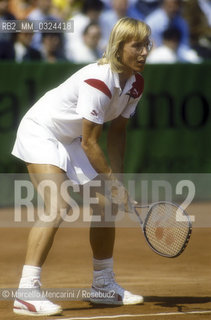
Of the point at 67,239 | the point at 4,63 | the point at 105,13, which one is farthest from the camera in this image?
the point at 105,13

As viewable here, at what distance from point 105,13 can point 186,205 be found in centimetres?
289

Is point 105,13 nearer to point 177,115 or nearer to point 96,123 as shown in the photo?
point 177,115

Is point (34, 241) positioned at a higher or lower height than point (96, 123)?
lower

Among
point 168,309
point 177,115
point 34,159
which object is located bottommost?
point 168,309

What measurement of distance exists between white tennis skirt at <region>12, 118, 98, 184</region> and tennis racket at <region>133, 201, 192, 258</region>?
412 millimetres

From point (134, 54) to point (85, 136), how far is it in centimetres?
57

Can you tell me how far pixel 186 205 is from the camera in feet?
30.9

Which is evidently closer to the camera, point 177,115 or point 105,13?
point 177,115

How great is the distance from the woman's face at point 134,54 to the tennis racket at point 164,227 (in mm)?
850

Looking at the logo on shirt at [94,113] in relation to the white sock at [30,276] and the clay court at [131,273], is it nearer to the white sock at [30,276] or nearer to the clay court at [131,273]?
the white sock at [30,276]

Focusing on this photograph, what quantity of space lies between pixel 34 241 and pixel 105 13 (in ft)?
20.5

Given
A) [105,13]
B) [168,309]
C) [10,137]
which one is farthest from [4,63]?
[168,309]

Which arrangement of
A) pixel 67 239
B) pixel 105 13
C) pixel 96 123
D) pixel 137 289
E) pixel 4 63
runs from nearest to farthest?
pixel 96 123 < pixel 137 289 < pixel 67 239 < pixel 4 63 < pixel 105 13

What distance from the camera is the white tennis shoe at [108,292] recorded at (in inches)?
204
